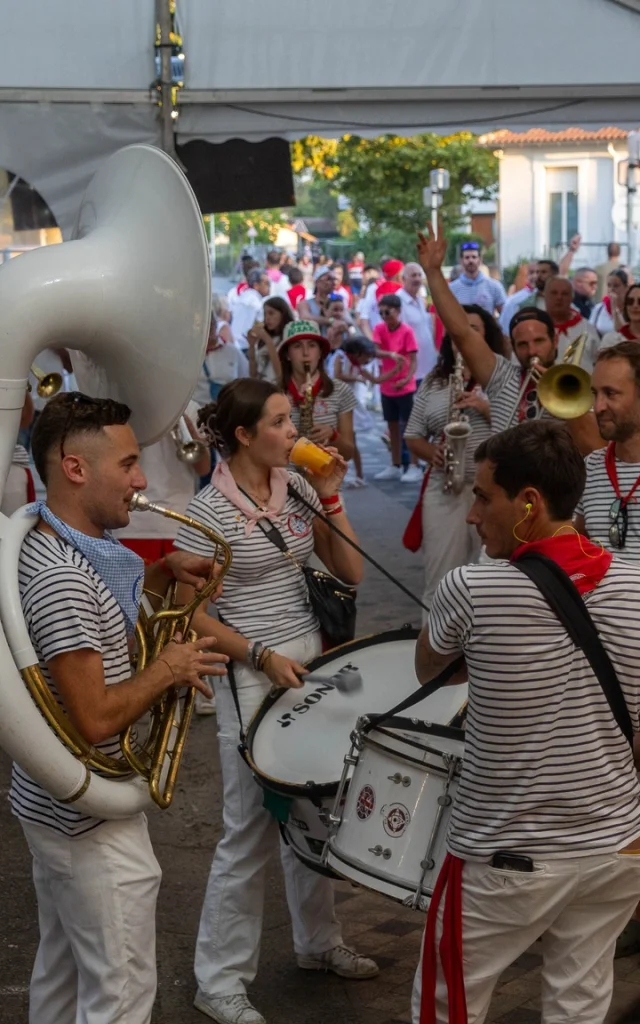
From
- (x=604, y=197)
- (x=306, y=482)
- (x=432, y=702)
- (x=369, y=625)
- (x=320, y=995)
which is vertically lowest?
(x=604, y=197)

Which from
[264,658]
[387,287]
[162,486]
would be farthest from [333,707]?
[387,287]

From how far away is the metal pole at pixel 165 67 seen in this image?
5.82 meters

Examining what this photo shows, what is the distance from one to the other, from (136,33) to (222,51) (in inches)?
14.9

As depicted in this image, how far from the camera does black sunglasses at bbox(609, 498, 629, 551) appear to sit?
3820 millimetres

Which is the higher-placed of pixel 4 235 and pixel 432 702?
pixel 4 235

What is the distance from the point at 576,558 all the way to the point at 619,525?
4.38ft

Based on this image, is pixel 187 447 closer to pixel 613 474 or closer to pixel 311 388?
pixel 311 388

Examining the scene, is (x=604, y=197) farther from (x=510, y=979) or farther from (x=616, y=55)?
(x=510, y=979)

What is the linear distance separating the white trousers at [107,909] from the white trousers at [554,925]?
569mm

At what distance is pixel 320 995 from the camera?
12.6 ft

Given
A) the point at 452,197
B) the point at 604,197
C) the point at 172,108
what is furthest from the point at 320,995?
the point at 604,197

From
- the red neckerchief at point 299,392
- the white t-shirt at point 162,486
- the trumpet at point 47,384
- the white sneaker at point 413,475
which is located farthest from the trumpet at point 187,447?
the white sneaker at point 413,475

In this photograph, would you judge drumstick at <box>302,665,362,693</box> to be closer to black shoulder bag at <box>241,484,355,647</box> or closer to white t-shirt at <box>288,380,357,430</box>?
black shoulder bag at <box>241,484,355,647</box>

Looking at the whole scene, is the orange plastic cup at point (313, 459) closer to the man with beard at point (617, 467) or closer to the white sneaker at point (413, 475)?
the man with beard at point (617, 467)
